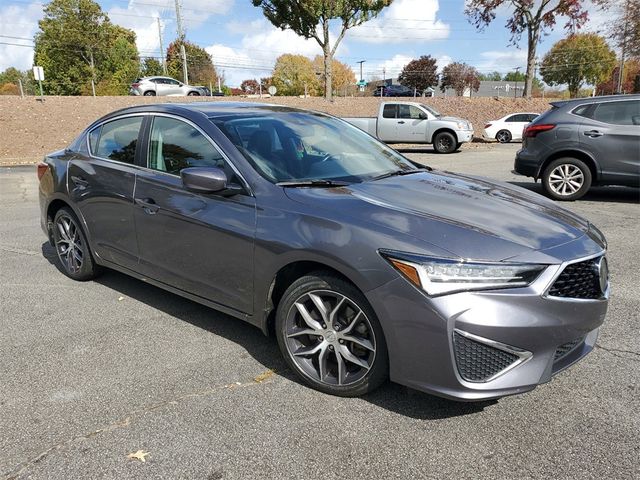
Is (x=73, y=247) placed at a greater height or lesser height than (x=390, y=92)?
lesser

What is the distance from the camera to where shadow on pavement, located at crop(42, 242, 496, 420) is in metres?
2.92

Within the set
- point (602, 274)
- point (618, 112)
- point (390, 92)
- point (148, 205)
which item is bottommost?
point (602, 274)

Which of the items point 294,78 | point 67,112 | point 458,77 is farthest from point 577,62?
point 67,112

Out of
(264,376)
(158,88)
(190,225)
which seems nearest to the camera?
(264,376)

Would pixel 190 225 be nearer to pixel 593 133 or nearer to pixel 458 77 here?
pixel 593 133

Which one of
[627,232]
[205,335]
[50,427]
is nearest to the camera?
[50,427]

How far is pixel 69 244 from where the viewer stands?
5059mm

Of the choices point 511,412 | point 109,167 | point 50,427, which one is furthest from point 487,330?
point 109,167

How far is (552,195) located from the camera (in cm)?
899

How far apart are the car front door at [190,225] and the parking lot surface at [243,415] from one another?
0.46 metres

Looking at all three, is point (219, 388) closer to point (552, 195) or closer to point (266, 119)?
point (266, 119)

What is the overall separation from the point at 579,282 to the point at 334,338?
132 centimetres

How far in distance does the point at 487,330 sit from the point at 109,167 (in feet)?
10.9

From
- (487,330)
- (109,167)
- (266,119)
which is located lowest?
(487,330)
